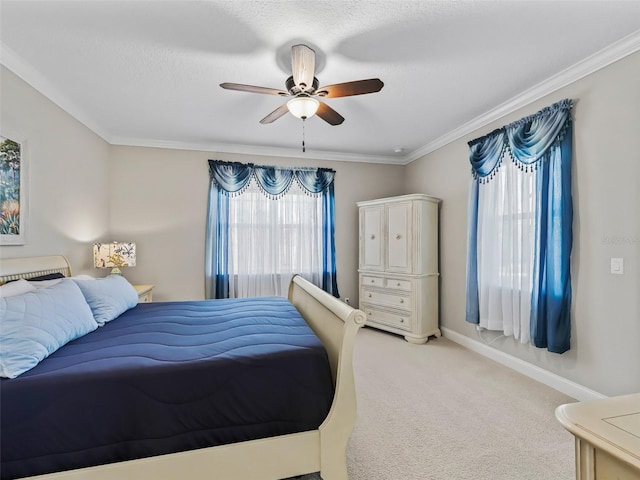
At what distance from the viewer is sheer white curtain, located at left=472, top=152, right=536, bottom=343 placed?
284 centimetres

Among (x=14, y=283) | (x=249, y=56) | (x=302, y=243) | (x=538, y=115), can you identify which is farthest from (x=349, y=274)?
(x=14, y=283)

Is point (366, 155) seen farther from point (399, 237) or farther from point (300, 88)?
point (300, 88)

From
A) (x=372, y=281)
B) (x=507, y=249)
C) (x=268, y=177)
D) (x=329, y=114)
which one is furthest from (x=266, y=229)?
(x=507, y=249)

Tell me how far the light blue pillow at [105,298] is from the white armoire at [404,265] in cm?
303

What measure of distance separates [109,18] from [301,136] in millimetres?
2364

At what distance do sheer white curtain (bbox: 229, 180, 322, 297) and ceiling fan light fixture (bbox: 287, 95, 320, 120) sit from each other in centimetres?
226

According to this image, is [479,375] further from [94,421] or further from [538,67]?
[94,421]

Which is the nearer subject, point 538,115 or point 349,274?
point 538,115

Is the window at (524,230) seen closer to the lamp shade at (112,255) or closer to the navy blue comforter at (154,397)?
the navy blue comforter at (154,397)

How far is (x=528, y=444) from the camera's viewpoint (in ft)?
6.33

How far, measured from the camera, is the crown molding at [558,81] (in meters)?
2.12

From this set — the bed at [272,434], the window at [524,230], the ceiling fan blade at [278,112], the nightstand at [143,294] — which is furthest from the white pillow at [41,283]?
the window at [524,230]

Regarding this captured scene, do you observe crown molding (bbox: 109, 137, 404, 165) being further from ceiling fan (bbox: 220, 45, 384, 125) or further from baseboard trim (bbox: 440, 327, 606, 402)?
baseboard trim (bbox: 440, 327, 606, 402)

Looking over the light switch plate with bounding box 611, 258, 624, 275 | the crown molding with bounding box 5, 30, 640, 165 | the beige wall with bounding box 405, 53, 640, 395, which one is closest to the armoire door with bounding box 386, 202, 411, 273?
the crown molding with bounding box 5, 30, 640, 165
